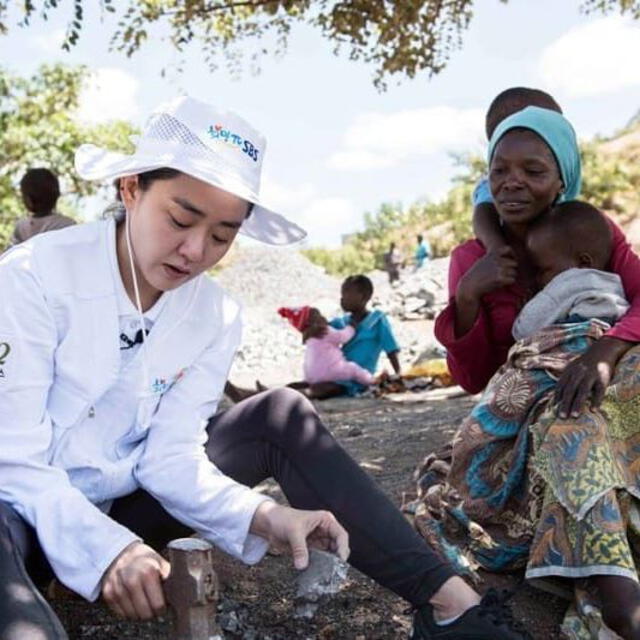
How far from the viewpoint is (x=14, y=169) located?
50.6ft

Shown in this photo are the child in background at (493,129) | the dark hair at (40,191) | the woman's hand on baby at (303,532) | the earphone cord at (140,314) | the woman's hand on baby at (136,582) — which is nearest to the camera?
the woman's hand on baby at (136,582)

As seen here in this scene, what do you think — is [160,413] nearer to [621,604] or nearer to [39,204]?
[621,604]

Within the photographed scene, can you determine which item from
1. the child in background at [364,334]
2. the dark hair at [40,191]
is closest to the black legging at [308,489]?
the dark hair at [40,191]

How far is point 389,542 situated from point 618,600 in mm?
561

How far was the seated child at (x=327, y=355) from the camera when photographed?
8.16 m

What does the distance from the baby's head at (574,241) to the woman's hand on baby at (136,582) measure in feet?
5.20

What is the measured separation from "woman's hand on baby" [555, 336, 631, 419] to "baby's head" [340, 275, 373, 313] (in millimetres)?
5531

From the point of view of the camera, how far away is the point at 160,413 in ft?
7.86

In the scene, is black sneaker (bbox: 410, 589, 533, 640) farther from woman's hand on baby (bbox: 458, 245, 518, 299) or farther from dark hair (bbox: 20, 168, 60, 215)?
dark hair (bbox: 20, 168, 60, 215)

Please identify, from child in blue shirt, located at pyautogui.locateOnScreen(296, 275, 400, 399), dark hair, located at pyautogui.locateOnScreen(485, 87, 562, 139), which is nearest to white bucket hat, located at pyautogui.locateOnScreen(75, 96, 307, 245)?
dark hair, located at pyautogui.locateOnScreen(485, 87, 562, 139)

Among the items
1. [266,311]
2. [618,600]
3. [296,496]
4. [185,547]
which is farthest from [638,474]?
[266,311]

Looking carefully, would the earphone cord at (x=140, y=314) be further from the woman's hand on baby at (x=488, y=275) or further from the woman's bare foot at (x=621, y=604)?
the woman's bare foot at (x=621, y=604)

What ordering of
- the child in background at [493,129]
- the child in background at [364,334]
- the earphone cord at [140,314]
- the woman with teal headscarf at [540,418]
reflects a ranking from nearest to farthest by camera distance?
the earphone cord at [140,314] < the woman with teal headscarf at [540,418] < the child in background at [493,129] < the child in background at [364,334]

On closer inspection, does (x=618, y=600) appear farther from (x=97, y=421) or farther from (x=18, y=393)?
(x=18, y=393)
